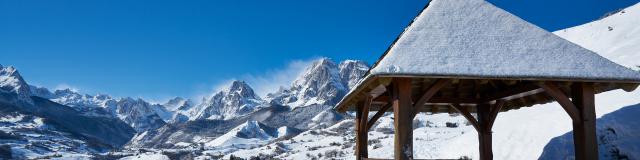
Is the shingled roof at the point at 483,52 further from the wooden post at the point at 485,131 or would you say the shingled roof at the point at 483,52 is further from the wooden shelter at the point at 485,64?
the wooden post at the point at 485,131

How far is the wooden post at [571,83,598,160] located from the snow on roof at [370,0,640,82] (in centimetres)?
55

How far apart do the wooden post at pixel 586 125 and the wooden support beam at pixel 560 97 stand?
0.10m

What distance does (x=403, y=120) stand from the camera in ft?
31.6

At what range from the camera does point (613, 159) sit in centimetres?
1323

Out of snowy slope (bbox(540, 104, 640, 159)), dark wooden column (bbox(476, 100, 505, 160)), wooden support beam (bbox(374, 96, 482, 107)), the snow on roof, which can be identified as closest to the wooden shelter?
the snow on roof

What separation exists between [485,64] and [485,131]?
19.9 feet

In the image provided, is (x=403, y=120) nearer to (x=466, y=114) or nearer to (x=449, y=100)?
(x=449, y=100)

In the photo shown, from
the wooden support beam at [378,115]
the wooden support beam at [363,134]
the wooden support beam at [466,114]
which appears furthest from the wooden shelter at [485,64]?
the wooden support beam at [466,114]

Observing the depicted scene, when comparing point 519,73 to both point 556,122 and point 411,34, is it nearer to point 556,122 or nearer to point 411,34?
point 411,34

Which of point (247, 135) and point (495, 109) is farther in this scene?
point (247, 135)

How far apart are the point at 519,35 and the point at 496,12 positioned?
0.79m

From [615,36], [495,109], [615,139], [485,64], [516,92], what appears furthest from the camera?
[615,36]

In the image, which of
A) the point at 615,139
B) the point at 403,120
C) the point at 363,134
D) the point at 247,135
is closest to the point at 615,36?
the point at 615,139

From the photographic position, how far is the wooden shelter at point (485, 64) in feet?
31.0
